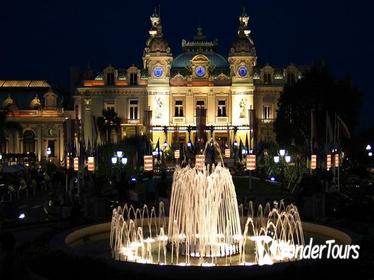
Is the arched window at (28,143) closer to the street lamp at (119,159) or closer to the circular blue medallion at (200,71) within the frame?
the circular blue medallion at (200,71)

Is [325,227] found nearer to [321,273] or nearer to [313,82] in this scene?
[321,273]

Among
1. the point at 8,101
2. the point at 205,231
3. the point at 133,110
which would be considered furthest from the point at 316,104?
the point at 8,101

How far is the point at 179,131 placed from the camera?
66875mm

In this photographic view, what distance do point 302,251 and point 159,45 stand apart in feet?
180

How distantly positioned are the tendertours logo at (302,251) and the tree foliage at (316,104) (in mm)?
28239

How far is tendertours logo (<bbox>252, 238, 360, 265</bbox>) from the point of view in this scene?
13.5 m

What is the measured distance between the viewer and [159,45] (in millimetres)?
68062

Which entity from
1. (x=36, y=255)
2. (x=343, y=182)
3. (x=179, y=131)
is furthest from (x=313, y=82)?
(x=36, y=255)

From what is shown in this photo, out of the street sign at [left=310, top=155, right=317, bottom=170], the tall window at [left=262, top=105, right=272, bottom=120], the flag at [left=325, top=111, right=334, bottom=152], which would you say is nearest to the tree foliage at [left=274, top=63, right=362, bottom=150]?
the flag at [left=325, top=111, right=334, bottom=152]

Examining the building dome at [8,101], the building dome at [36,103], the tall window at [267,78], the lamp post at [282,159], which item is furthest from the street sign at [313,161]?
the building dome at [8,101]

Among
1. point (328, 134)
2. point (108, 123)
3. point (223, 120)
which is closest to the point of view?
point (328, 134)

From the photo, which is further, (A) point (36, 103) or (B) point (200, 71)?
(A) point (36, 103)

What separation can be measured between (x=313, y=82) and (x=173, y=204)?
28.7 m

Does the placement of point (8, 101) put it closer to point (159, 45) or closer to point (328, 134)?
point (159, 45)
